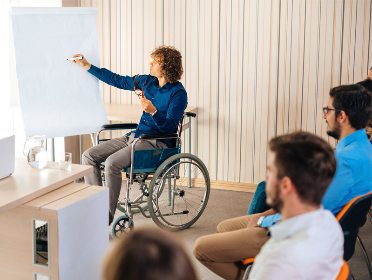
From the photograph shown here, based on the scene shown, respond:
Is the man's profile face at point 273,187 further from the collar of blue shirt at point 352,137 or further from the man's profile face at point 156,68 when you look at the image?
the man's profile face at point 156,68

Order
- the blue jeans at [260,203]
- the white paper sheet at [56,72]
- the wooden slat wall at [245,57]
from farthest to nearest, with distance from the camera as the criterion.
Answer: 1. the wooden slat wall at [245,57]
2. the white paper sheet at [56,72]
3. the blue jeans at [260,203]

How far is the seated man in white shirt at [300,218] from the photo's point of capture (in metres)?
1.05

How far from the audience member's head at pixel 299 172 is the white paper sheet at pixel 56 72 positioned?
67.0 inches

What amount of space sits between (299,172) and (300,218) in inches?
4.9

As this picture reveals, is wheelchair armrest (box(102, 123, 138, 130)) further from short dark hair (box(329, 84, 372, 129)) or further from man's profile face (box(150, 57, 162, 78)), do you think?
short dark hair (box(329, 84, 372, 129))

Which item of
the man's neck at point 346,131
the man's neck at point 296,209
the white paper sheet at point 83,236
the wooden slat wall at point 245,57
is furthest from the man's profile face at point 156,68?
the man's neck at point 296,209

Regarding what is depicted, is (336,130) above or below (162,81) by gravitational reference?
below

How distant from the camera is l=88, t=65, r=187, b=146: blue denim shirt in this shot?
2.77m

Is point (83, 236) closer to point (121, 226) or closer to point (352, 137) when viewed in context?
point (121, 226)

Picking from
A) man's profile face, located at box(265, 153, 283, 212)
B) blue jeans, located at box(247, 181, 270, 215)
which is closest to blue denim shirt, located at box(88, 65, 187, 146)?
blue jeans, located at box(247, 181, 270, 215)

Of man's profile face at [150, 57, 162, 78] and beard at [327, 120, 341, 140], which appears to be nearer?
beard at [327, 120, 341, 140]

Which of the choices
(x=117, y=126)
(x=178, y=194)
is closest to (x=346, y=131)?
(x=178, y=194)

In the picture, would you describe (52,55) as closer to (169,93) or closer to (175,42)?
(169,93)

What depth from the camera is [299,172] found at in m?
1.15
